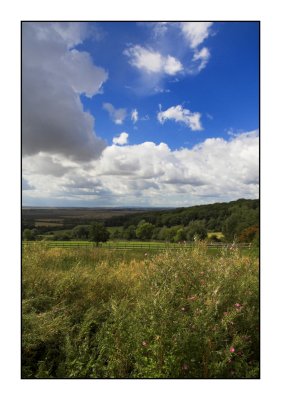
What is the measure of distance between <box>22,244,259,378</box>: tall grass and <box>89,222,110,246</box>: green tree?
1.33 metres

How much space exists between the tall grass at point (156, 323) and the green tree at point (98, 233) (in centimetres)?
133

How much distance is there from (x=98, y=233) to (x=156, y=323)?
3516 mm

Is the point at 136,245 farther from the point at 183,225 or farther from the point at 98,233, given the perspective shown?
the point at 183,225

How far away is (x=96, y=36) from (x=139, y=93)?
3.01 feet

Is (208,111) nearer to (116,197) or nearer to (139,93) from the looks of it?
(139,93)

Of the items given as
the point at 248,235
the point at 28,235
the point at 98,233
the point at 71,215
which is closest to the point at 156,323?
Answer: the point at 248,235

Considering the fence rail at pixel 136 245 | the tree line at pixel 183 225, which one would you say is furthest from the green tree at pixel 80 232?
the fence rail at pixel 136 245

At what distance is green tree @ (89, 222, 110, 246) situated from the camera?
6.24 metres

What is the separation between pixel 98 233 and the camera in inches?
254

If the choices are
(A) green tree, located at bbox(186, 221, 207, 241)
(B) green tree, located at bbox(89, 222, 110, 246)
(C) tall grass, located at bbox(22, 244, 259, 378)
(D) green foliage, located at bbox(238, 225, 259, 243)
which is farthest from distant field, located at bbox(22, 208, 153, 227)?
(D) green foliage, located at bbox(238, 225, 259, 243)

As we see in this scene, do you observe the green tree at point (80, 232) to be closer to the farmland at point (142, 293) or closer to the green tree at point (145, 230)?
the farmland at point (142, 293)

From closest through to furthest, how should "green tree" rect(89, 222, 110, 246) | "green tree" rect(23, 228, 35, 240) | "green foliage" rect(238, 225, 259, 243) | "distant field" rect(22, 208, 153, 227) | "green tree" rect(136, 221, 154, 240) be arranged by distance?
1. "green foliage" rect(238, 225, 259, 243)
2. "distant field" rect(22, 208, 153, 227)
3. "green tree" rect(23, 228, 35, 240)
4. "green tree" rect(136, 221, 154, 240)
5. "green tree" rect(89, 222, 110, 246)

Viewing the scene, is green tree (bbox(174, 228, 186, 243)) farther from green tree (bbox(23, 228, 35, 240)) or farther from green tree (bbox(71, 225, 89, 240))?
green tree (bbox(23, 228, 35, 240))
